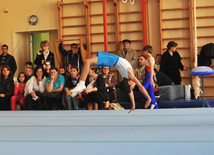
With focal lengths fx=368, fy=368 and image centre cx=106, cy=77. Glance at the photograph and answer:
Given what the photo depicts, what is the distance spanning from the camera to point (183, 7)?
25.6 ft

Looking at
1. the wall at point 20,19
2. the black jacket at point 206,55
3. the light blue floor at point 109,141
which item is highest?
the wall at point 20,19

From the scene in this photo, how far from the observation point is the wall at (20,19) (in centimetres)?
861

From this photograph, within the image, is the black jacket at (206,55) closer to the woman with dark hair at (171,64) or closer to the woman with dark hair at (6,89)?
the woman with dark hair at (171,64)

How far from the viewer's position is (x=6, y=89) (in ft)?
20.1

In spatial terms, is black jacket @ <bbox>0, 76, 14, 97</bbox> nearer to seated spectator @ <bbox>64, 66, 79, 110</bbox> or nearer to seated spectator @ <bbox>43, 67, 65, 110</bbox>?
seated spectator @ <bbox>43, 67, 65, 110</bbox>

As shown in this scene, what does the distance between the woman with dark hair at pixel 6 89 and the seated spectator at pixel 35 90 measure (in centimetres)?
33

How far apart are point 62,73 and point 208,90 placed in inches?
124

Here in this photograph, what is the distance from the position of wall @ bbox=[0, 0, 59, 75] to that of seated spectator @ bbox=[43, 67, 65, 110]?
2.85m

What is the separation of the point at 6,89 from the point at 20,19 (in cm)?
307

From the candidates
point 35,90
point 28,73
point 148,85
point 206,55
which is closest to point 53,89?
point 35,90

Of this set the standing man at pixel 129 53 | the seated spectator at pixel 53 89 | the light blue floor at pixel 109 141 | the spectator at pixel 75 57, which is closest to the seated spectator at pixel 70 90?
the seated spectator at pixel 53 89

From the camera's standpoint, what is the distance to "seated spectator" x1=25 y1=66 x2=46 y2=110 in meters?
5.89

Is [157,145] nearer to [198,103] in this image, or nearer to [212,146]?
[212,146]

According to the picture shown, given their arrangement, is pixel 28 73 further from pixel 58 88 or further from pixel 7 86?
pixel 58 88
